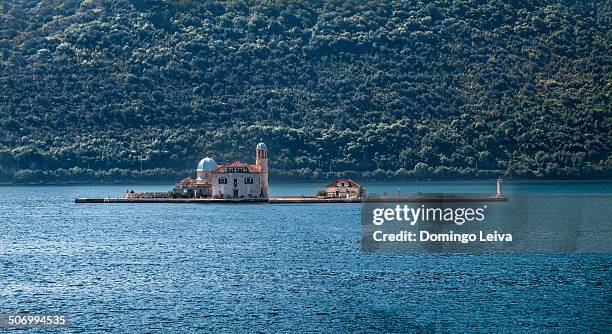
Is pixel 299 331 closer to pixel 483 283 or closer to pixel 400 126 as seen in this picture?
pixel 483 283

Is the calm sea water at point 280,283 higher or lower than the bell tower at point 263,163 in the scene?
lower

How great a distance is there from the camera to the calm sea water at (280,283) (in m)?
50.2

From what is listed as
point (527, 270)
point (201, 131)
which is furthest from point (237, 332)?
point (201, 131)

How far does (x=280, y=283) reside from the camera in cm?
6000

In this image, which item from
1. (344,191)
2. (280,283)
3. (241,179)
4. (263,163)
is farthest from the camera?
(344,191)

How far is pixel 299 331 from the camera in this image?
48.2 metres

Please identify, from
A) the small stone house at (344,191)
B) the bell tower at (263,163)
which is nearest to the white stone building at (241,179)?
the bell tower at (263,163)

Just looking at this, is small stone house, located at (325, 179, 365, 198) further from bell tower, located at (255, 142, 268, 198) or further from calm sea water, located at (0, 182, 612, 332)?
calm sea water, located at (0, 182, 612, 332)

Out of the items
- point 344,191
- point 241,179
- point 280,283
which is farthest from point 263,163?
point 280,283

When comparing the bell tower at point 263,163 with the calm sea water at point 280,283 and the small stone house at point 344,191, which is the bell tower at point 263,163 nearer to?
the small stone house at point 344,191

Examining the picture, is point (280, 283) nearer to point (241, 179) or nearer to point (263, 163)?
point (241, 179)

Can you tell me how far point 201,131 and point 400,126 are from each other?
2954cm

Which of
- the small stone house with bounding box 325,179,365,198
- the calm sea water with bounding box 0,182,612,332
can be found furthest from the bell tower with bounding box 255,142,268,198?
the calm sea water with bounding box 0,182,612,332

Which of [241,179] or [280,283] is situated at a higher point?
[241,179]
